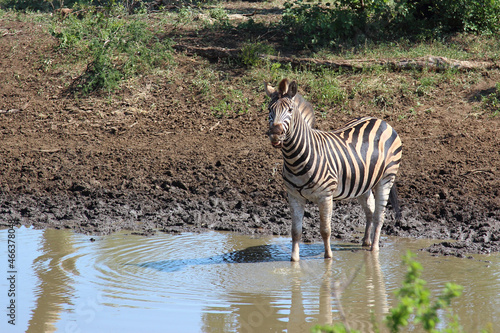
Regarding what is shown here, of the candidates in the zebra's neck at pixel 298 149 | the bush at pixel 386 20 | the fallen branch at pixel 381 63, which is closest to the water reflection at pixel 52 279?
the zebra's neck at pixel 298 149

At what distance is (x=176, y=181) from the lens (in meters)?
8.78

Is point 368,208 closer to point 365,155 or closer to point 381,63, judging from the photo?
point 365,155

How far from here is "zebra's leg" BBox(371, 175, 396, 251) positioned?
267 inches

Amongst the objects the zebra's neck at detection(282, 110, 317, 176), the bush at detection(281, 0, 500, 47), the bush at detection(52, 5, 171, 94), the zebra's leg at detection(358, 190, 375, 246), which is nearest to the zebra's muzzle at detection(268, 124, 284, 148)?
the zebra's neck at detection(282, 110, 317, 176)

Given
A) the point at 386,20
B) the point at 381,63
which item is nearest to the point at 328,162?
the point at 381,63

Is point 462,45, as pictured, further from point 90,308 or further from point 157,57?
point 90,308

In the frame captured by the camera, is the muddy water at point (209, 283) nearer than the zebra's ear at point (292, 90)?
Yes

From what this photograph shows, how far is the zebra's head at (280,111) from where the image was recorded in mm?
5449

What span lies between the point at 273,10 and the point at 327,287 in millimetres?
10767

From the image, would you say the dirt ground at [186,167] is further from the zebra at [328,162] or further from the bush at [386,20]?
the bush at [386,20]

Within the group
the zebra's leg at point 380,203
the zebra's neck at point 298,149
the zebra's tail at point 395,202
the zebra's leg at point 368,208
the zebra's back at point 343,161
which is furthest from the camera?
the zebra's tail at point 395,202

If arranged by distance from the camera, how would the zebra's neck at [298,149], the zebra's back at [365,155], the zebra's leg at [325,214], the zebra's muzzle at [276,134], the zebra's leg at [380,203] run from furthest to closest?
the zebra's leg at [380,203] < the zebra's back at [365,155] < the zebra's leg at [325,214] < the zebra's neck at [298,149] < the zebra's muzzle at [276,134]

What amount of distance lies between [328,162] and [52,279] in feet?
10.6

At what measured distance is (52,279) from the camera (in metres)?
5.71
